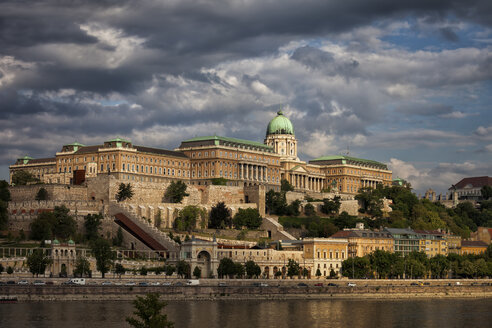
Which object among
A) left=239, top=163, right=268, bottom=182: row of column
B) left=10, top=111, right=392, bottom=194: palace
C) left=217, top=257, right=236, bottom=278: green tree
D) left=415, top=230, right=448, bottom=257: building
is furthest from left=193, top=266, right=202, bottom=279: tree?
left=239, top=163, right=268, bottom=182: row of column

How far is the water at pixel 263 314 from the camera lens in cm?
9494

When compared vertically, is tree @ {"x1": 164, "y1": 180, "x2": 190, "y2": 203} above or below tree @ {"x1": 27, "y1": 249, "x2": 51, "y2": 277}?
above

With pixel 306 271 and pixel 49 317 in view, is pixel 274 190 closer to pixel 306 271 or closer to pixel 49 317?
pixel 306 271

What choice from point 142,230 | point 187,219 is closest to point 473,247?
point 187,219

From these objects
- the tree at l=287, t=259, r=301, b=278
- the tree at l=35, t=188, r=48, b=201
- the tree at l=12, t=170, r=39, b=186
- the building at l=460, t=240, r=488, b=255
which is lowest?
the tree at l=287, t=259, r=301, b=278

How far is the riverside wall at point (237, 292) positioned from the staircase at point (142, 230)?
1732 centimetres

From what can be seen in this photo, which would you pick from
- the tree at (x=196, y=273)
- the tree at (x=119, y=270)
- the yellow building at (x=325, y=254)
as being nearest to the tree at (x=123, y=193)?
the tree at (x=196, y=273)

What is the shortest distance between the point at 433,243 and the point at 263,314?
232ft

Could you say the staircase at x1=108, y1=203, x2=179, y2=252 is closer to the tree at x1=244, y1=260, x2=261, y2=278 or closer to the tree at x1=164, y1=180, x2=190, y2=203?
the tree at x1=244, y1=260, x2=261, y2=278

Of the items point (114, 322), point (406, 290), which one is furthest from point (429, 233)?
point (114, 322)

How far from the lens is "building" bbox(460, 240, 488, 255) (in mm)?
178125

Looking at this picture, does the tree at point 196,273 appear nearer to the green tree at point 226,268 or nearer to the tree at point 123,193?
the green tree at point 226,268

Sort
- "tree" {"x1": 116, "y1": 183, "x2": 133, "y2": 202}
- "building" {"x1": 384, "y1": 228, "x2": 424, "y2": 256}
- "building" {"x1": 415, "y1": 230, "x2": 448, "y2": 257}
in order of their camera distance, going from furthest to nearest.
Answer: "building" {"x1": 415, "y1": 230, "x2": 448, "y2": 257} → "building" {"x1": 384, "y1": 228, "x2": 424, "y2": 256} → "tree" {"x1": 116, "y1": 183, "x2": 133, "y2": 202}

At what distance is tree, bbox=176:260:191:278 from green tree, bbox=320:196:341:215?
5949 cm
